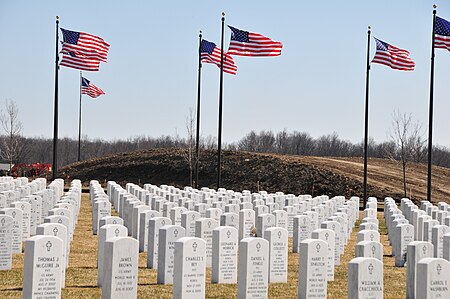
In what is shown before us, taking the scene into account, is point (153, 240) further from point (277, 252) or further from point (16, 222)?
point (16, 222)

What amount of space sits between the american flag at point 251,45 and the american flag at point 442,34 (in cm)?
546

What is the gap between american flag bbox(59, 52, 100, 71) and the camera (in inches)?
1323

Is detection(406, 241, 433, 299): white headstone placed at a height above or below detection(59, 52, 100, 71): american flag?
below

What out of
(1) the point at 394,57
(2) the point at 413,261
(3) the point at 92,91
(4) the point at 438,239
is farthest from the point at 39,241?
(3) the point at 92,91

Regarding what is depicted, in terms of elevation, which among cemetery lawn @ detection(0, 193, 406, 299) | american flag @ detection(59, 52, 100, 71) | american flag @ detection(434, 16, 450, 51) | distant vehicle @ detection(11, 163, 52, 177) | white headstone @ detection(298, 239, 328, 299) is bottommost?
cemetery lawn @ detection(0, 193, 406, 299)

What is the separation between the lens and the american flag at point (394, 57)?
110 ft

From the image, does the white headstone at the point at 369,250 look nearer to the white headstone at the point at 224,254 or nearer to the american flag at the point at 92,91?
the white headstone at the point at 224,254

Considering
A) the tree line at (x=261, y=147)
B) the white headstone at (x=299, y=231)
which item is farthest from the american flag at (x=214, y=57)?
the tree line at (x=261, y=147)

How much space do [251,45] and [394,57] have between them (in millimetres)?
5319

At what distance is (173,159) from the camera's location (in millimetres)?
62000

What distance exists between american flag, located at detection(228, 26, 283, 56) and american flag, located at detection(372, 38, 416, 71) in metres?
4.02

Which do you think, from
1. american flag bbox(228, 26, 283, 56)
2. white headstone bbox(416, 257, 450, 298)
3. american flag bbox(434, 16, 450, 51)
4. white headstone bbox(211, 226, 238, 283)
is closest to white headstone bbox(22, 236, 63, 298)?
white headstone bbox(211, 226, 238, 283)

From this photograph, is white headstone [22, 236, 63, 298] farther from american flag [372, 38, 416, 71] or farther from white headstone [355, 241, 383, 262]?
american flag [372, 38, 416, 71]

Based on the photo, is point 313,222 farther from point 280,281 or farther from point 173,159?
point 173,159
